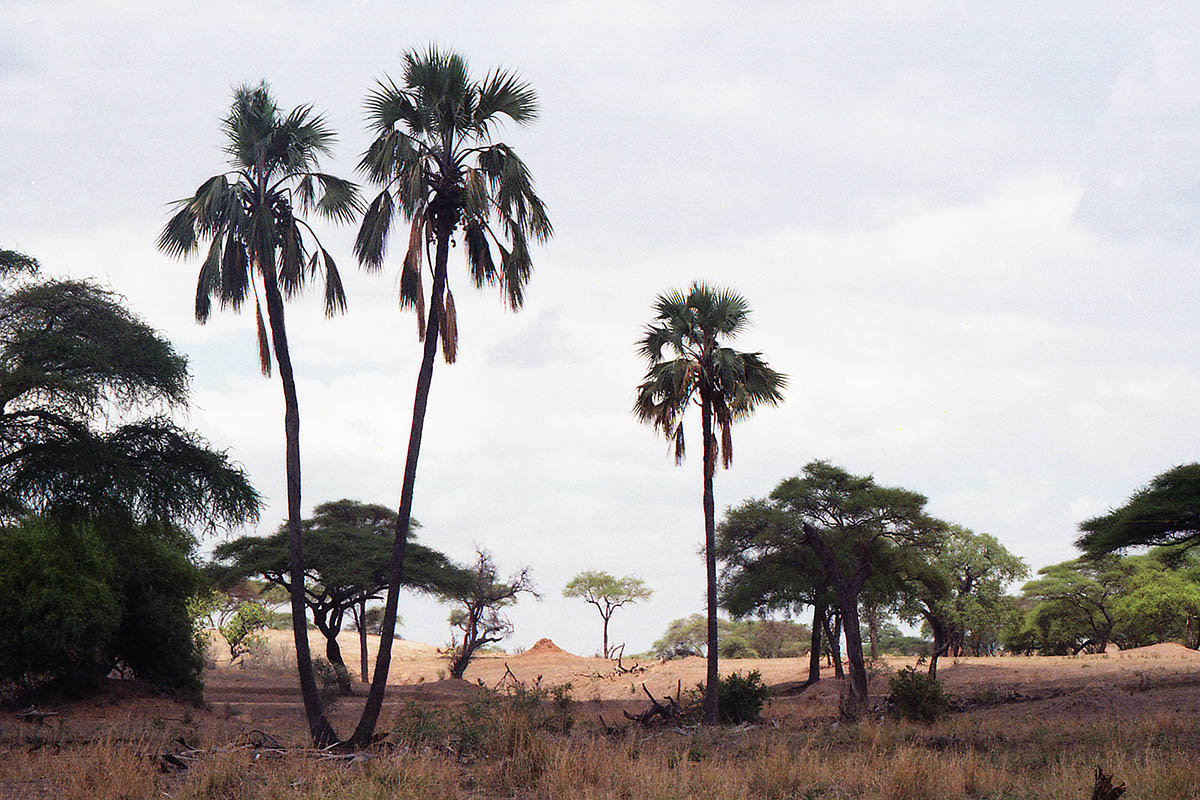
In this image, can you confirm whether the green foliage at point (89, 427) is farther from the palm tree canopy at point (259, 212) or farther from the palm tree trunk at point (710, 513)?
the palm tree trunk at point (710, 513)

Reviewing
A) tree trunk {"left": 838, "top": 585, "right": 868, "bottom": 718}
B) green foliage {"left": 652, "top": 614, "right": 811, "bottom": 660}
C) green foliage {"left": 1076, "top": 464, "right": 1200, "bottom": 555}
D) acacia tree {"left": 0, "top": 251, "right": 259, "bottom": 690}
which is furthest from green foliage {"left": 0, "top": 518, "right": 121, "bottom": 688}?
green foliage {"left": 652, "top": 614, "right": 811, "bottom": 660}

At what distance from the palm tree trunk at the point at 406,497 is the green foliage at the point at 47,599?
10.2 m

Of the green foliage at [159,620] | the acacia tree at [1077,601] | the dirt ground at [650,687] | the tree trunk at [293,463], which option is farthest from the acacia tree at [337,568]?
the acacia tree at [1077,601]

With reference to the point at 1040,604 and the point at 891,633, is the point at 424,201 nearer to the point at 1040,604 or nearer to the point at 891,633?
the point at 1040,604

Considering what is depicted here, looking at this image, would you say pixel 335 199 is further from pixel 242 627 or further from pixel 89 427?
pixel 242 627

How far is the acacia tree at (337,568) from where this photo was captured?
4584 cm

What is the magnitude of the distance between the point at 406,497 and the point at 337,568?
2693 centimetres

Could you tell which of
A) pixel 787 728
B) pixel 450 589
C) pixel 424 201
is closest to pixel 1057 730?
pixel 787 728

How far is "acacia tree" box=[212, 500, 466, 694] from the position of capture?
150 ft

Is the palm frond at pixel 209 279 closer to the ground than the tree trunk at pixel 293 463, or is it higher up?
higher up

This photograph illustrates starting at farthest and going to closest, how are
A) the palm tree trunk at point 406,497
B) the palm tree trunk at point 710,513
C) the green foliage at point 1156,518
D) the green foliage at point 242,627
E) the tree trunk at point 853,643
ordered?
the green foliage at point 242,627 < the tree trunk at point 853,643 < the green foliage at point 1156,518 < the palm tree trunk at point 710,513 < the palm tree trunk at point 406,497

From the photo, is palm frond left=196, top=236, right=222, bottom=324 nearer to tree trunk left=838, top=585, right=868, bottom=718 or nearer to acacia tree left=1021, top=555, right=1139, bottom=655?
tree trunk left=838, top=585, right=868, bottom=718

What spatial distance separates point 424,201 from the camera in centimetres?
2178

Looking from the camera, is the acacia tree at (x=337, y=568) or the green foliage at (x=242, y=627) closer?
the acacia tree at (x=337, y=568)
